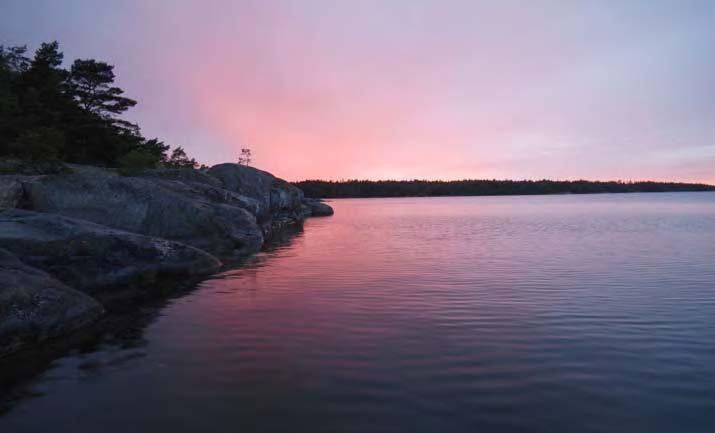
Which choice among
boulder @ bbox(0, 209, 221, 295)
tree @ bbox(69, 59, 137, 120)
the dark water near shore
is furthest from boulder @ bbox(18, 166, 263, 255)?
tree @ bbox(69, 59, 137, 120)

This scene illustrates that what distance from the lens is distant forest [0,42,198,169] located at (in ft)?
89.2

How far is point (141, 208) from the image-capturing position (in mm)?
15977

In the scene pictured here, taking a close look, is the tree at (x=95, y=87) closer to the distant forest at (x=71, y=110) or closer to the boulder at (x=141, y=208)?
the distant forest at (x=71, y=110)

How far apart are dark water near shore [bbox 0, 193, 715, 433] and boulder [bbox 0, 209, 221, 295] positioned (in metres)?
1.71

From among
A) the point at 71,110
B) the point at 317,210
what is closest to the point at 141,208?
the point at 71,110

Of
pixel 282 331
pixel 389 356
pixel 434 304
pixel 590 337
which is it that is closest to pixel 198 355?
pixel 282 331

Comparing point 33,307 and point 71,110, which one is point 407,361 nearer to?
point 33,307

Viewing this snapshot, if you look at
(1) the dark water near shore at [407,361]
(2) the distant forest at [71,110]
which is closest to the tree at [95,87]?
(2) the distant forest at [71,110]

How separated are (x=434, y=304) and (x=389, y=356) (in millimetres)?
3411

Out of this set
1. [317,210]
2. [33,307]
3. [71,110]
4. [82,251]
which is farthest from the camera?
[317,210]

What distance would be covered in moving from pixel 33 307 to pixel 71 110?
1227 inches

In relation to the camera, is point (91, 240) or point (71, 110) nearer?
point (91, 240)

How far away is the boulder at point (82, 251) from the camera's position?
967 cm

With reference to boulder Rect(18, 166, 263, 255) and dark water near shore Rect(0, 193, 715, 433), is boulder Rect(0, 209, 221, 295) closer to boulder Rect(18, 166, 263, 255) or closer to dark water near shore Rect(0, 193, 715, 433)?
dark water near shore Rect(0, 193, 715, 433)
